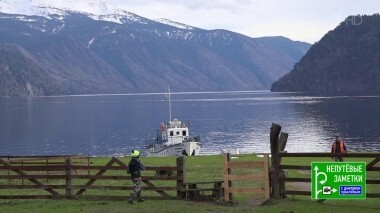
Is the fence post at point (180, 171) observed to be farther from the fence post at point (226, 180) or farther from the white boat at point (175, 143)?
the white boat at point (175, 143)

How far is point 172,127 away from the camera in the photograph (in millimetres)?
88312

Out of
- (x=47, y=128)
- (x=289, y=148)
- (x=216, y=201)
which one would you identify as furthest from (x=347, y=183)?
(x=47, y=128)

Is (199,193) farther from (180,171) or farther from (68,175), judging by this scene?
(68,175)

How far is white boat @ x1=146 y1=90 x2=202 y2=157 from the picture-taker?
80812 millimetres

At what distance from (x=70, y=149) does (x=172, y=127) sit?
45.1m

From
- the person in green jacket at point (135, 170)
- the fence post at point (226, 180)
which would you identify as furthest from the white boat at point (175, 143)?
the person in green jacket at point (135, 170)

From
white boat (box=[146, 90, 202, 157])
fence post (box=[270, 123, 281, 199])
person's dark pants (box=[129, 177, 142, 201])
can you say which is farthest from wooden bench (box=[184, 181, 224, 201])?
white boat (box=[146, 90, 202, 157])

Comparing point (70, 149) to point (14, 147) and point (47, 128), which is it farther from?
point (47, 128)

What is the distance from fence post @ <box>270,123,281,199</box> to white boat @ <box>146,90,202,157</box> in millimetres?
54436

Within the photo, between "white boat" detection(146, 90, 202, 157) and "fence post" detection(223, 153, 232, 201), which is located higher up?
"fence post" detection(223, 153, 232, 201)

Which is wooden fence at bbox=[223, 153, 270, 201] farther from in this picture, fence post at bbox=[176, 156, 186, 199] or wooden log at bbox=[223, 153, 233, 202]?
fence post at bbox=[176, 156, 186, 199]

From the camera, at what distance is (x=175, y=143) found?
84.2 meters

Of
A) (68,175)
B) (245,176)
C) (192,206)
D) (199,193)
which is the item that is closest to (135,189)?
(192,206)

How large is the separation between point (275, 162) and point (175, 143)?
60254mm
